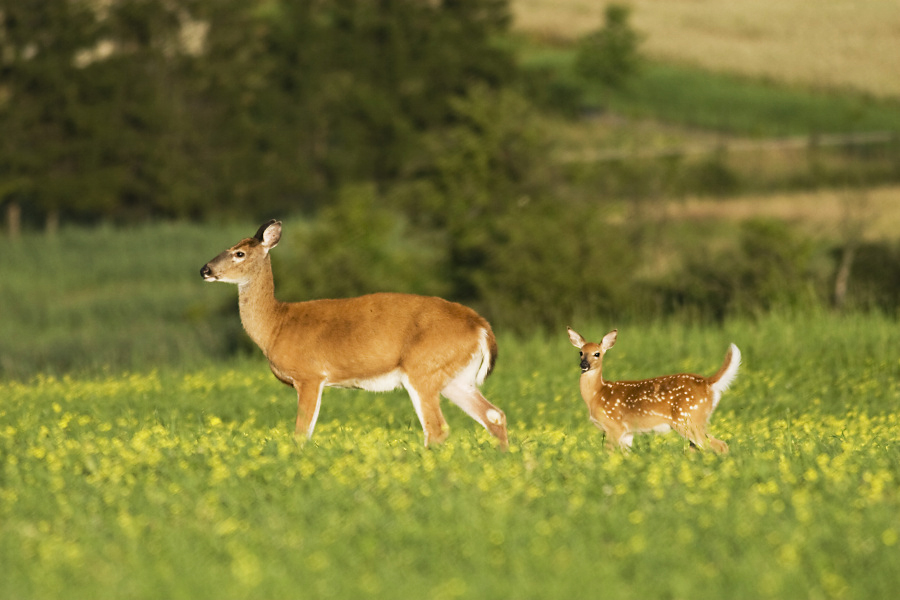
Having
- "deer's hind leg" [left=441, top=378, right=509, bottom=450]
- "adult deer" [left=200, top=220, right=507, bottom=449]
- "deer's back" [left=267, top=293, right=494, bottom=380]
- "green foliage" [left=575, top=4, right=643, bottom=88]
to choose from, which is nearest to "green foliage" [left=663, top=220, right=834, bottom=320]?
"deer's hind leg" [left=441, top=378, right=509, bottom=450]

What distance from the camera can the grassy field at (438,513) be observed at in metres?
6.64

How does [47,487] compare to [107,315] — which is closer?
[47,487]

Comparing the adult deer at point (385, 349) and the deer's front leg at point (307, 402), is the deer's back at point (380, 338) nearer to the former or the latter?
the adult deer at point (385, 349)

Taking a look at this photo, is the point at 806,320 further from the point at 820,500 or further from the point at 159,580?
the point at 159,580

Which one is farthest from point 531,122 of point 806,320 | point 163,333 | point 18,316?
point 18,316

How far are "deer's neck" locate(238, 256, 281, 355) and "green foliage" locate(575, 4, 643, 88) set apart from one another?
53.4 meters

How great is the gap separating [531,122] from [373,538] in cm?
2144

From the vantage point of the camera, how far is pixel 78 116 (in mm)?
44875

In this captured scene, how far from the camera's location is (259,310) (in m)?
11.3

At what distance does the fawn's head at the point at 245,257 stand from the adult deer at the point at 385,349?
1 cm

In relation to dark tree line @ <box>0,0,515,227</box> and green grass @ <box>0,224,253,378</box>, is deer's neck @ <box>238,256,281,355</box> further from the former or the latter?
dark tree line @ <box>0,0,515,227</box>

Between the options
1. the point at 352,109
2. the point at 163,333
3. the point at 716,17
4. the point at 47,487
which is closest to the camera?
the point at 47,487

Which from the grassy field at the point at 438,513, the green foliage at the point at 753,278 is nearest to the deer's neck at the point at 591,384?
the grassy field at the point at 438,513

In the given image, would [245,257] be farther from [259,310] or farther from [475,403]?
[475,403]
